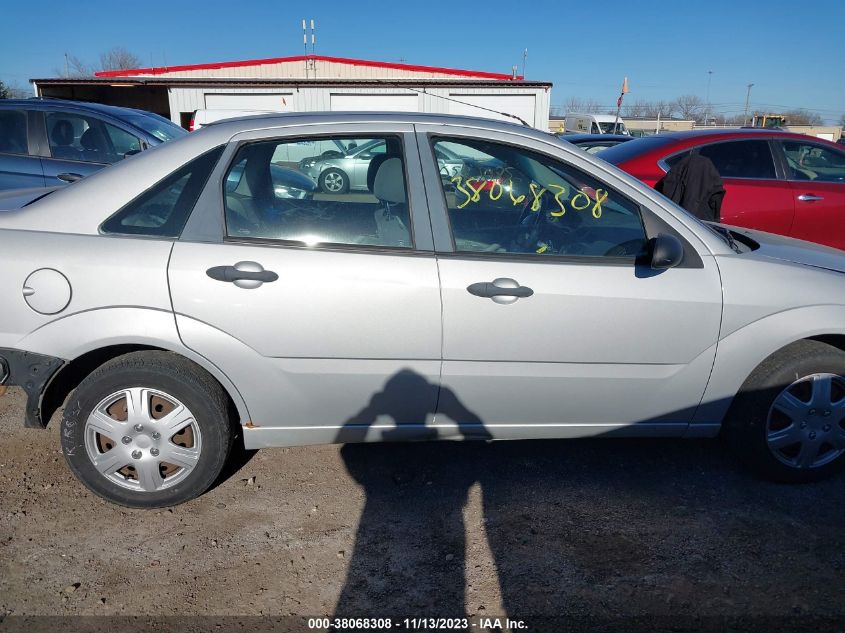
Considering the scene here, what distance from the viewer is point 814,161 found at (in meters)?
6.48

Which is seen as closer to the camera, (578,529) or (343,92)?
(578,529)

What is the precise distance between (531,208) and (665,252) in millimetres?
674

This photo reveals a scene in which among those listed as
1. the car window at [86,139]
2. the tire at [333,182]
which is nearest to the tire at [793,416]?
the tire at [333,182]

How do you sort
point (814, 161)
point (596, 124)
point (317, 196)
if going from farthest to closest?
point (596, 124), point (814, 161), point (317, 196)

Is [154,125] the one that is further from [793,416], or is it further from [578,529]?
[793,416]

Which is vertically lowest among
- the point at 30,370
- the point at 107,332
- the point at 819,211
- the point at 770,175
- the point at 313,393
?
the point at 313,393

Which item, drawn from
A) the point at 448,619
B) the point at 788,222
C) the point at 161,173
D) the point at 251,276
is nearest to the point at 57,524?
the point at 251,276

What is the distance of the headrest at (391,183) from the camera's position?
2.93 meters

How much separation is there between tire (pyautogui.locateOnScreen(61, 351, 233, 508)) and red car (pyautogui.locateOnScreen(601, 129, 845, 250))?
189 inches

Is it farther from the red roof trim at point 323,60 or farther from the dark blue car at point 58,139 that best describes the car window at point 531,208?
the red roof trim at point 323,60

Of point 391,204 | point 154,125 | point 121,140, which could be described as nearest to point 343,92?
point 154,125

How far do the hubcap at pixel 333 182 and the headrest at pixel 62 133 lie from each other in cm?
494

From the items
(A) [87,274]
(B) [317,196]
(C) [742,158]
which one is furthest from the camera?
(C) [742,158]

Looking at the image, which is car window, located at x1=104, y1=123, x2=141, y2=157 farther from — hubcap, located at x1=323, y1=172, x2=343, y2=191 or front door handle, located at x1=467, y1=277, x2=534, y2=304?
front door handle, located at x1=467, y1=277, x2=534, y2=304
